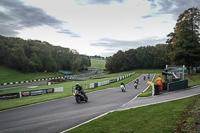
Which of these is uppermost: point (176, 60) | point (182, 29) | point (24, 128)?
point (182, 29)

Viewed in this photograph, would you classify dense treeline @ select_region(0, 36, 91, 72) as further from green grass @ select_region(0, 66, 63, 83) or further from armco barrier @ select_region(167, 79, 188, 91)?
armco barrier @ select_region(167, 79, 188, 91)

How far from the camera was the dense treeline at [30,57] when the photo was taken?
80375 mm

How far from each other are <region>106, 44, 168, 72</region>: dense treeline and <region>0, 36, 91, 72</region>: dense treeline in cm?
2365

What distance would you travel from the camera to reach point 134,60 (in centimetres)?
11800

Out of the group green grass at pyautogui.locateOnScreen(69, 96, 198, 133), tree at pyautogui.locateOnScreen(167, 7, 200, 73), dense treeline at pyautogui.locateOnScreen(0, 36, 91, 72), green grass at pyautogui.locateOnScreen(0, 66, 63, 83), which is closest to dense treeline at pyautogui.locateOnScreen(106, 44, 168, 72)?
dense treeline at pyautogui.locateOnScreen(0, 36, 91, 72)

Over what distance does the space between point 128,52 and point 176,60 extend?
82.6 meters

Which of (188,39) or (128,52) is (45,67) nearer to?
(128,52)

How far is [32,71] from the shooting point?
278ft

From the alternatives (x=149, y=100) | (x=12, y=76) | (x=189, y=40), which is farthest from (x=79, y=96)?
(x=12, y=76)

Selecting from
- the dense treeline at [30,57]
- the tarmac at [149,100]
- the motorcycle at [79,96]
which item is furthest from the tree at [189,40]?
the dense treeline at [30,57]

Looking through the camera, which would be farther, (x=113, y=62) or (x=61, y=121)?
(x=113, y=62)

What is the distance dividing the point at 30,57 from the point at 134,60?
221ft

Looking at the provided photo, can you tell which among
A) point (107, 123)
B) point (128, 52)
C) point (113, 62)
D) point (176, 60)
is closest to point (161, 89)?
point (107, 123)

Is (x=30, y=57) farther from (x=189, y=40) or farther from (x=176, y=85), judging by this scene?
(x=176, y=85)
